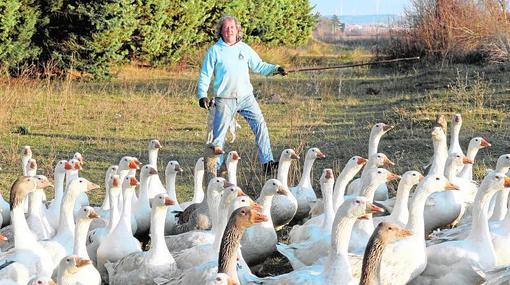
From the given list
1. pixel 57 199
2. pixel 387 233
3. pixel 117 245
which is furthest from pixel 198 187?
pixel 387 233

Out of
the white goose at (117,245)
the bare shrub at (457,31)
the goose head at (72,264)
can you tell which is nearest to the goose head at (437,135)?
the white goose at (117,245)

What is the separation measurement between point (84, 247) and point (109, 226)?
0.79 metres

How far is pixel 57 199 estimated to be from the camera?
331 inches

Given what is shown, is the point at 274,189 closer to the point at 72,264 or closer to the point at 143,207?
the point at 143,207

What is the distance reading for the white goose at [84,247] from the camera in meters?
6.01

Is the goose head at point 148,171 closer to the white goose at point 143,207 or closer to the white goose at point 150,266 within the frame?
Answer: the white goose at point 143,207

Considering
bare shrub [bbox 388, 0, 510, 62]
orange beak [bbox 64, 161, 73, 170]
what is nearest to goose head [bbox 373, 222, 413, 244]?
orange beak [bbox 64, 161, 73, 170]

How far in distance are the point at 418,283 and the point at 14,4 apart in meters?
13.2

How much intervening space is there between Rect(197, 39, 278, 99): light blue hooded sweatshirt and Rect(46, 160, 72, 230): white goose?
1.84 meters

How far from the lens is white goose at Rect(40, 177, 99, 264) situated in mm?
6797

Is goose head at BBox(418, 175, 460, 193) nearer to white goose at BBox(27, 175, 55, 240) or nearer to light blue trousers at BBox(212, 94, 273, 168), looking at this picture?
white goose at BBox(27, 175, 55, 240)

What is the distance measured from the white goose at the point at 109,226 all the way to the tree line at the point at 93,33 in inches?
420

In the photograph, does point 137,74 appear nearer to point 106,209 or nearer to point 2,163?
point 2,163

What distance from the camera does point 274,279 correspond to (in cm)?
569
